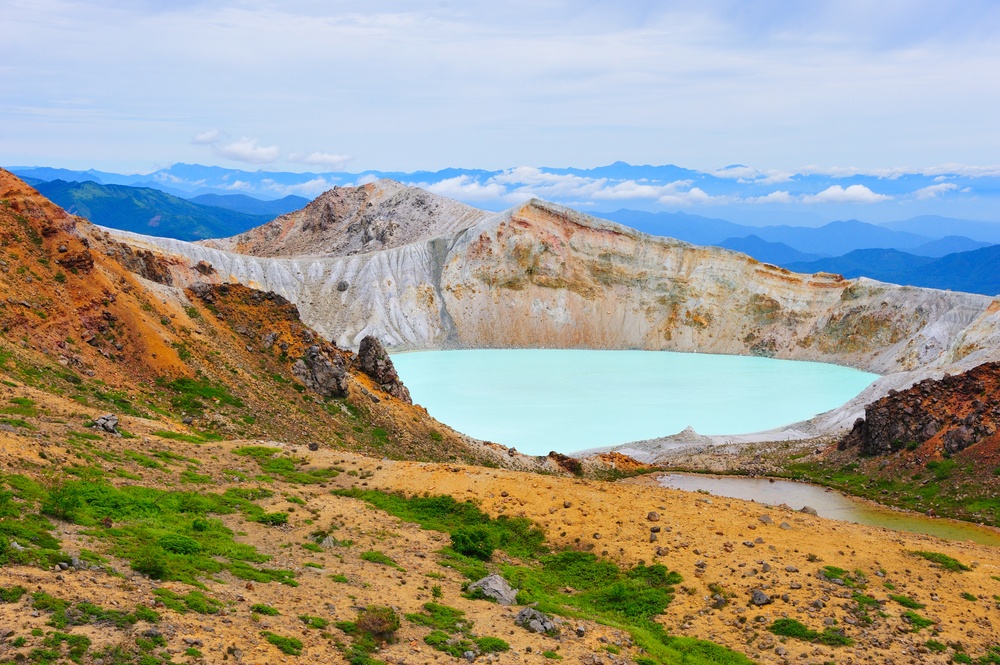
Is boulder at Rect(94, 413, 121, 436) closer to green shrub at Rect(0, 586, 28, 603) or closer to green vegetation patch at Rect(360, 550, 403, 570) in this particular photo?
green vegetation patch at Rect(360, 550, 403, 570)

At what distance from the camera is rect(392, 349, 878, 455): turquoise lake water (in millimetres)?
47906

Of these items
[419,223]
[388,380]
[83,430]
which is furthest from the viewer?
[419,223]

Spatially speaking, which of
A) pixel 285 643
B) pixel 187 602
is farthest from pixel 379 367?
pixel 285 643

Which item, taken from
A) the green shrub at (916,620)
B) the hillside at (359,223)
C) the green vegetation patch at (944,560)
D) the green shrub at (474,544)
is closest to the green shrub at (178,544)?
the green shrub at (474,544)

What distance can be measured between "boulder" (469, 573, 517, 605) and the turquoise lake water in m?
27.0

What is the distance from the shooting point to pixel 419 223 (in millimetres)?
106000

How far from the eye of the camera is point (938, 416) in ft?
117

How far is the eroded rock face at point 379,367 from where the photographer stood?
119 feet

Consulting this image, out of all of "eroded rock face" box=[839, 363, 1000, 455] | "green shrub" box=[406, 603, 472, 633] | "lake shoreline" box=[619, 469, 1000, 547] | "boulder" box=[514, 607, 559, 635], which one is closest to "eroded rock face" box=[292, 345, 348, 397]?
"lake shoreline" box=[619, 469, 1000, 547]

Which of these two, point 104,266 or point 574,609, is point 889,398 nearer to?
point 574,609

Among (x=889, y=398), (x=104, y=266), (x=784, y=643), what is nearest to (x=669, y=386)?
(x=889, y=398)

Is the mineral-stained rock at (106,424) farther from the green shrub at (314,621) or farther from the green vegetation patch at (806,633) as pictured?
the green vegetation patch at (806,633)

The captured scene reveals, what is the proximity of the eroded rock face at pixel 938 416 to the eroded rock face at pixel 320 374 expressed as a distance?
2401 cm

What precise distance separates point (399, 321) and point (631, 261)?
2777 centimetres
